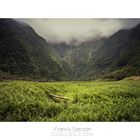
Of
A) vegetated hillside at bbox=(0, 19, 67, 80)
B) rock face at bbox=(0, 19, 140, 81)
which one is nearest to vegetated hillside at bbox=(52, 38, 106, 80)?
rock face at bbox=(0, 19, 140, 81)

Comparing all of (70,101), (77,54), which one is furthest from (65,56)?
(70,101)

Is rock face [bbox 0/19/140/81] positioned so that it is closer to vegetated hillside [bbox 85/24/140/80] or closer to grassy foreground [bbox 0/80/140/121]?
vegetated hillside [bbox 85/24/140/80]

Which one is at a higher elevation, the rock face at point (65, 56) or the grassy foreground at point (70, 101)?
the rock face at point (65, 56)

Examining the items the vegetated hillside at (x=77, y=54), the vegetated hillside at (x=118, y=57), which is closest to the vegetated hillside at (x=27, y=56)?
the vegetated hillside at (x=77, y=54)

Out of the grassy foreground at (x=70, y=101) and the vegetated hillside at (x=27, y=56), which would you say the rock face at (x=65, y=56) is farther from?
the grassy foreground at (x=70, y=101)
